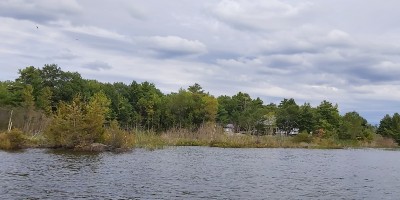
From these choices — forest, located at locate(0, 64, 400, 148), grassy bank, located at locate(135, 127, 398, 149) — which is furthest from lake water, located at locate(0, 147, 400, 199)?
grassy bank, located at locate(135, 127, 398, 149)

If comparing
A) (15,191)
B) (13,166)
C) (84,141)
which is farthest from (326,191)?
(84,141)

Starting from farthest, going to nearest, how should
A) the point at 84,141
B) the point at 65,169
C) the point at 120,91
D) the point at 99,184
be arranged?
the point at 120,91 < the point at 84,141 < the point at 65,169 < the point at 99,184

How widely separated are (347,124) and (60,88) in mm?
90231

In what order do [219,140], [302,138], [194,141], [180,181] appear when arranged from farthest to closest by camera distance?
[302,138] → [194,141] → [219,140] → [180,181]

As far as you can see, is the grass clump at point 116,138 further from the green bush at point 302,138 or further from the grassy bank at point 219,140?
the green bush at point 302,138

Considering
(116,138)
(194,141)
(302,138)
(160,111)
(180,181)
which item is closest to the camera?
(180,181)

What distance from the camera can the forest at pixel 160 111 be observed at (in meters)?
107

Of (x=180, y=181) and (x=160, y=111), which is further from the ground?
(x=160, y=111)

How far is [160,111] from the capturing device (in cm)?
14312

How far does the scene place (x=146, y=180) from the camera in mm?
37188

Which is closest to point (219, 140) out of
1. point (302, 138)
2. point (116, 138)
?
point (302, 138)

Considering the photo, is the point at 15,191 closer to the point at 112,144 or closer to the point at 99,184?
the point at 99,184

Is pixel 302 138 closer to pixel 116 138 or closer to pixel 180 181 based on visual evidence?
pixel 116 138

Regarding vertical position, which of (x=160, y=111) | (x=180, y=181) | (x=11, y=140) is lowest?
(x=180, y=181)
